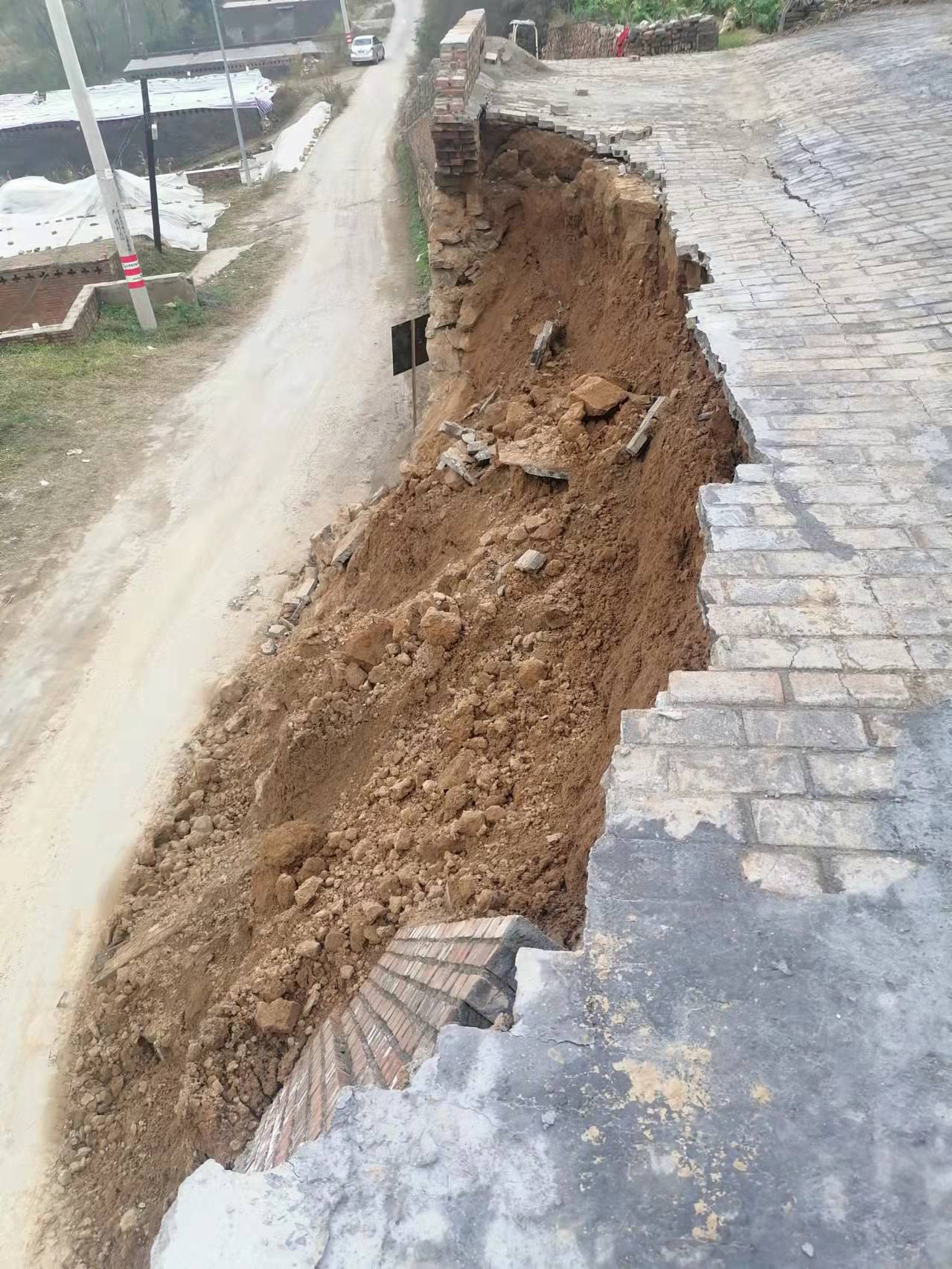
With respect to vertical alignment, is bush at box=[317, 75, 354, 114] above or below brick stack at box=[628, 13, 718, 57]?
below

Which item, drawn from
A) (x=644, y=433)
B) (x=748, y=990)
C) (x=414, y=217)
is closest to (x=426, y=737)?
(x=644, y=433)

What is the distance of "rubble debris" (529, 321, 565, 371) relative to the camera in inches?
300

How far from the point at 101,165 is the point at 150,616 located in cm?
988

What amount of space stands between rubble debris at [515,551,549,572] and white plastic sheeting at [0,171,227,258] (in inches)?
737

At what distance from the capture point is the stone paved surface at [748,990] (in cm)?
162

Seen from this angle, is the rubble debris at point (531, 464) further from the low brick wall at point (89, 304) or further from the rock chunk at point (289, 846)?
the low brick wall at point (89, 304)

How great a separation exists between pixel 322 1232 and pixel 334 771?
4.31 meters

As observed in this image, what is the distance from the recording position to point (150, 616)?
9.34 metres

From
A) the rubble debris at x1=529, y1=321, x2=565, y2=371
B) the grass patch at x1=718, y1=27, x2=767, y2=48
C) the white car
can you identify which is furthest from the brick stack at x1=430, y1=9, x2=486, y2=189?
the white car

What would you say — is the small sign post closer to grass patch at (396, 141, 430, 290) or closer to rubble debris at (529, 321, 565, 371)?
rubble debris at (529, 321, 565, 371)

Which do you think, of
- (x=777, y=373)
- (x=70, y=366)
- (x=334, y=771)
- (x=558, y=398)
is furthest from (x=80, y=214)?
(x=777, y=373)

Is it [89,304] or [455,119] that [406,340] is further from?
[89,304]

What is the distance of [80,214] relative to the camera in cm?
2148

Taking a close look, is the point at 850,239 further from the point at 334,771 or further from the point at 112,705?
the point at 112,705
